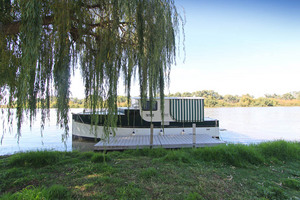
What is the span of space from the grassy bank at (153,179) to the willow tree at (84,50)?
95cm

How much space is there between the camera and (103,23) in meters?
1.92

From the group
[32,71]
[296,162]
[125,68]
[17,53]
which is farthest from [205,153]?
[17,53]

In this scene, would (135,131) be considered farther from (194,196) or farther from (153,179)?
(194,196)

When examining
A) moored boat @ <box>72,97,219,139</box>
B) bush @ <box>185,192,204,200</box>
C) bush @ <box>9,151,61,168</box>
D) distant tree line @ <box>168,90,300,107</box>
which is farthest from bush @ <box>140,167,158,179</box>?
distant tree line @ <box>168,90,300,107</box>

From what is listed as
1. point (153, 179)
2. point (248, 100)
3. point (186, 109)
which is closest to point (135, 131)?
point (186, 109)

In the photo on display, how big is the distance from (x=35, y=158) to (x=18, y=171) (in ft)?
1.59

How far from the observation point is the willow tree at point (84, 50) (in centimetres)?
157

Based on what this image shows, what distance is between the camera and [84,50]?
→ 223 cm

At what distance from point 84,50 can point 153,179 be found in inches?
85.8

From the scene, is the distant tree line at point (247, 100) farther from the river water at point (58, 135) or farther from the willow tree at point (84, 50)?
the willow tree at point (84, 50)

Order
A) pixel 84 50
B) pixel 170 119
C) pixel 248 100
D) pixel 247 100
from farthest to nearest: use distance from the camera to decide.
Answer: pixel 247 100
pixel 248 100
pixel 170 119
pixel 84 50

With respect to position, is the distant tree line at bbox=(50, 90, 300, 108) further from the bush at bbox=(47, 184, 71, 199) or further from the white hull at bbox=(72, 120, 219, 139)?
the bush at bbox=(47, 184, 71, 199)

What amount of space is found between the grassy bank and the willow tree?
952 mm

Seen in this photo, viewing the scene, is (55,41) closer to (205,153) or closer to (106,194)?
(106,194)
